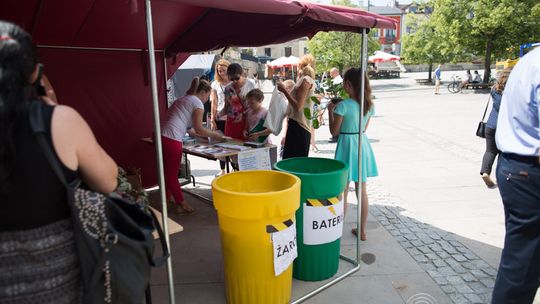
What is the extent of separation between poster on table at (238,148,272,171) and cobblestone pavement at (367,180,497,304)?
1.48 meters

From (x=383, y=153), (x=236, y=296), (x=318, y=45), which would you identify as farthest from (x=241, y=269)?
(x=318, y=45)

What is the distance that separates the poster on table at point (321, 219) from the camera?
2.96 metres

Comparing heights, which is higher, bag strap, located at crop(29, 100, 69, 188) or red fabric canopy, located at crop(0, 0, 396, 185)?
red fabric canopy, located at crop(0, 0, 396, 185)

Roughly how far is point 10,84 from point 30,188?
1.17 feet

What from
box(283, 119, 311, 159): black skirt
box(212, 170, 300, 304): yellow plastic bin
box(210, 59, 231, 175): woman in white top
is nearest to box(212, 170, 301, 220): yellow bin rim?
box(212, 170, 300, 304): yellow plastic bin

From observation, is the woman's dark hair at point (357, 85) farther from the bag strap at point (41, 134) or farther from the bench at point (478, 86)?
the bench at point (478, 86)

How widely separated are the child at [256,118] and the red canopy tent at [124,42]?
0.65 meters

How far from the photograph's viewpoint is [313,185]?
292cm

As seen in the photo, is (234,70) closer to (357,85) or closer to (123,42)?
(123,42)

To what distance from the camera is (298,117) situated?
4352 millimetres

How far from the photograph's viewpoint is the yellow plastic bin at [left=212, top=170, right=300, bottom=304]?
242cm

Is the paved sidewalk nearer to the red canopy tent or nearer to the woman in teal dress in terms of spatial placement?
the woman in teal dress

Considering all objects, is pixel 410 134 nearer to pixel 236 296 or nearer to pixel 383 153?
pixel 383 153

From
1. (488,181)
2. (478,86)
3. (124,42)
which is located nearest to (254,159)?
(124,42)
